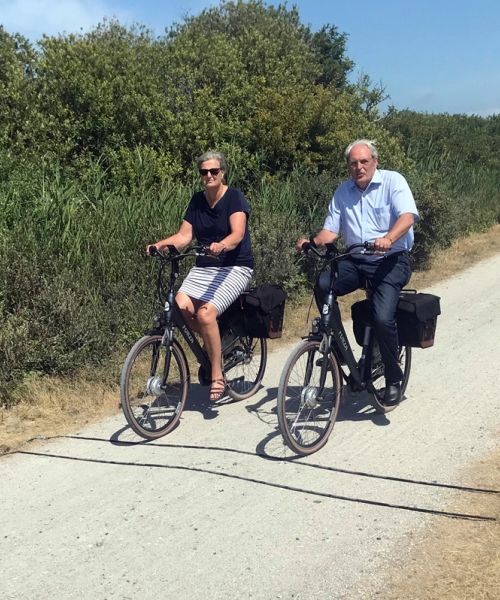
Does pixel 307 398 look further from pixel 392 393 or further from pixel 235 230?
pixel 235 230

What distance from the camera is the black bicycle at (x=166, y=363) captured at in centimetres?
481

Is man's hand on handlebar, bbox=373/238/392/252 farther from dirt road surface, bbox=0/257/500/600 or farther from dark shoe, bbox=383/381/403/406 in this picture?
dirt road surface, bbox=0/257/500/600

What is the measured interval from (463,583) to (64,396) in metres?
3.61

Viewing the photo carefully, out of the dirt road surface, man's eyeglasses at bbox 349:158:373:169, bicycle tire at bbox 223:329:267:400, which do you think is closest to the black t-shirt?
bicycle tire at bbox 223:329:267:400

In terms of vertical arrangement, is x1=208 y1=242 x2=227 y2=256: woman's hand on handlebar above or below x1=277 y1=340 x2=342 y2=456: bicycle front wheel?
above

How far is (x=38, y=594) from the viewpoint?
309 centimetres

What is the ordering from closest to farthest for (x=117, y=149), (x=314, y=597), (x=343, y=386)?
(x=314, y=597) < (x=343, y=386) < (x=117, y=149)

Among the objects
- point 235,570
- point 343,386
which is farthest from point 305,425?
point 235,570

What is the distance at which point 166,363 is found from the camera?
16.2 ft

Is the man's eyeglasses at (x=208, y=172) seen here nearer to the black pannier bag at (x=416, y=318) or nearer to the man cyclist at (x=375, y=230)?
the man cyclist at (x=375, y=230)

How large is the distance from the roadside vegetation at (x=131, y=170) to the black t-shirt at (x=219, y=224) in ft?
4.85

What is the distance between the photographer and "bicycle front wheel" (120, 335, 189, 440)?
15.6 feet

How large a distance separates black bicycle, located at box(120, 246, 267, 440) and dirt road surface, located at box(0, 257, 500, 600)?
20 cm

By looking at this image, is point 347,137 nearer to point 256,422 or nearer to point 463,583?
point 256,422
